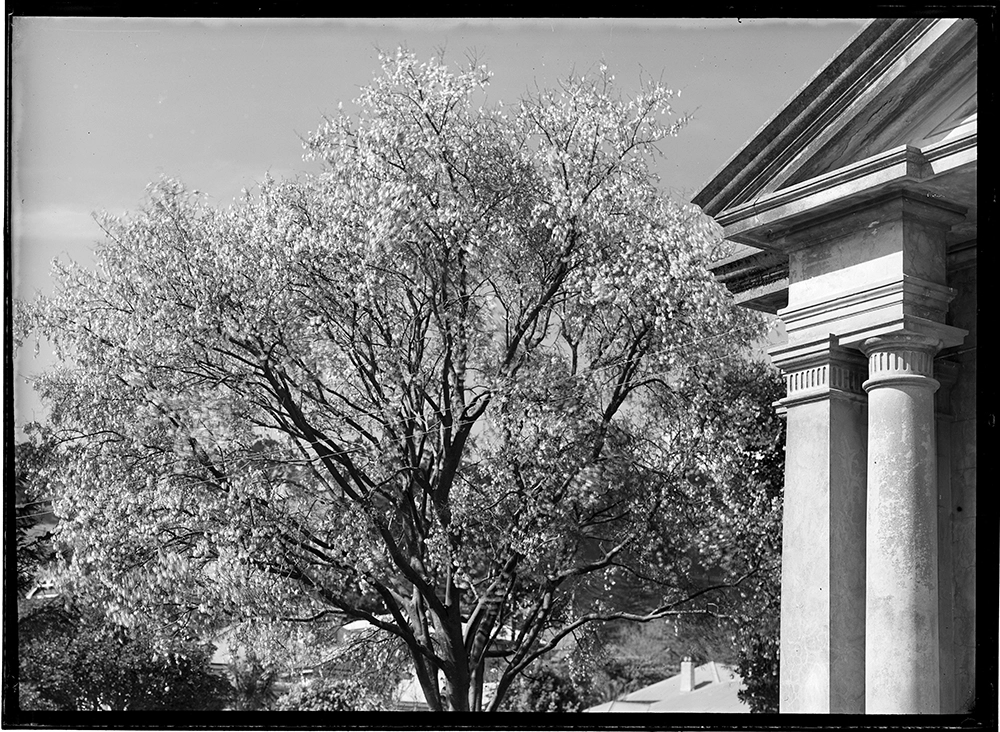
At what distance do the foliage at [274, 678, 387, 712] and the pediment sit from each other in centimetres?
530

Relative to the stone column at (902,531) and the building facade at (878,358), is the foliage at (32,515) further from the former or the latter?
the stone column at (902,531)

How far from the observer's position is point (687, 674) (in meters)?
9.62

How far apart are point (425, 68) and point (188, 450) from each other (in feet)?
11.5

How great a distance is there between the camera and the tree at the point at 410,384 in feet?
28.3

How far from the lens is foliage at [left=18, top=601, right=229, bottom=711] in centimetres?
640

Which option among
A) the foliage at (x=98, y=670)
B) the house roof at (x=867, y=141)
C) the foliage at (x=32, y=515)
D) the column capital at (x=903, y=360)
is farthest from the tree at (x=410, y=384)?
the column capital at (x=903, y=360)

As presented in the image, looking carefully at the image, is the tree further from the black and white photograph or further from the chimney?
the chimney

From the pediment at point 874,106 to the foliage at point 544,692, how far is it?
5.25m

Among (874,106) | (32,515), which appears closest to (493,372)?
(32,515)

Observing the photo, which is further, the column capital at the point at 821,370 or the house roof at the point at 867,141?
the column capital at the point at 821,370

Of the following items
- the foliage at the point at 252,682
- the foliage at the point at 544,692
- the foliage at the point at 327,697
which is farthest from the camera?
the foliage at the point at 544,692

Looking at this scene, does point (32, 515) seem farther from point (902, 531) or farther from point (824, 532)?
point (902, 531)

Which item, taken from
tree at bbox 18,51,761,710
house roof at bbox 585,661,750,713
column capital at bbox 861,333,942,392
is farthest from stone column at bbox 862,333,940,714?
tree at bbox 18,51,761,710

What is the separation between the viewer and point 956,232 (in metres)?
5.40
